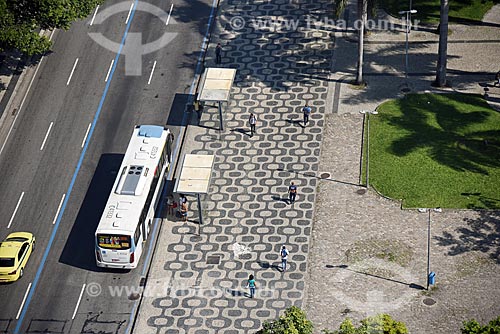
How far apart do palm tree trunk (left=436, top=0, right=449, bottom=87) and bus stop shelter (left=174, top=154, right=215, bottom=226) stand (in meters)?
23.8

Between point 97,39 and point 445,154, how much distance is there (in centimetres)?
3646

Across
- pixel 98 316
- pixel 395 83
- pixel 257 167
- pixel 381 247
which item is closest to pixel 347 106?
pixel 395 83

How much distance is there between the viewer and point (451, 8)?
3836 inches

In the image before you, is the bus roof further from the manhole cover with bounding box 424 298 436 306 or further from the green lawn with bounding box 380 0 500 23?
the green lawn with bounding box 380 0 500 23

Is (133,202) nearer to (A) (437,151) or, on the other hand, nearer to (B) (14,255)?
(B) (14,255)

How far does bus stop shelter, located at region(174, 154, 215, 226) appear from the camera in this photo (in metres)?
74.9

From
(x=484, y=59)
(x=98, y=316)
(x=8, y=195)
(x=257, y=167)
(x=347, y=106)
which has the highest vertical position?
(x=484, y=59)

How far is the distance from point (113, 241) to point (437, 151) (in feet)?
93.8

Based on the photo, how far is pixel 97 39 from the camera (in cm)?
9519

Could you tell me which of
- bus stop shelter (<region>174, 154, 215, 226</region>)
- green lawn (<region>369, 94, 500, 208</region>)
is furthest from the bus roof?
green lawn (<region>369, 94, 500, 208</region>)

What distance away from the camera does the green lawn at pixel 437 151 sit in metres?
77.4

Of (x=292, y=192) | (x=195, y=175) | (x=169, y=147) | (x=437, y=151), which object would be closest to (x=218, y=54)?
(x=169, y=147)

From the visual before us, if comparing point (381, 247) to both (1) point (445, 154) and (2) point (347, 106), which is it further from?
(2) point (347, 106)

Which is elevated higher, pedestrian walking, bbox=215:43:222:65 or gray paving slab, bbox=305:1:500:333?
pedestrian walking, bbox=215:43:222:65
